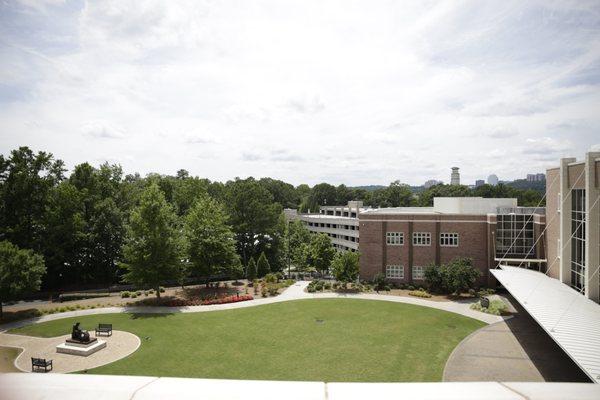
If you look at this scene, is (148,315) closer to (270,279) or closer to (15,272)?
(15,272)

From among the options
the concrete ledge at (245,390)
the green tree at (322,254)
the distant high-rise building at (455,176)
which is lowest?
the green tree at (322,254)

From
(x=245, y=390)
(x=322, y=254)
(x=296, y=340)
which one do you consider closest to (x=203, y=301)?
(x=296, y=340)

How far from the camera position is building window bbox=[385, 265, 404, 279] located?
3772 cm

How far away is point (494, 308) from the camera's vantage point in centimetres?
2759

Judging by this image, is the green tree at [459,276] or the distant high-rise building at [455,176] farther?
the distant high-rise building at [455,176]

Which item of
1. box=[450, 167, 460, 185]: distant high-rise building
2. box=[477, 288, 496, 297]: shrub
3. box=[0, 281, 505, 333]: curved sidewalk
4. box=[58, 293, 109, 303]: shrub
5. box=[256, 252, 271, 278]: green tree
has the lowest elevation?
box=[58, 293, 109, 303]: shrub

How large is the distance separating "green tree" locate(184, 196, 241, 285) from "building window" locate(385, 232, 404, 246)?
16.0 meters

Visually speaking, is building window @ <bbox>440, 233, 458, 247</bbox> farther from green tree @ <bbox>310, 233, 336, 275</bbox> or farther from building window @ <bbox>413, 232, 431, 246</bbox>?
green tree @ <bbox>310, 233, 336, 275</bbox>

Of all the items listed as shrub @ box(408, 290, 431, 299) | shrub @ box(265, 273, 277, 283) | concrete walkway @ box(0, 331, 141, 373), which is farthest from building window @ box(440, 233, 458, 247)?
concrete walkway @ box(0, 331, 141, 373)

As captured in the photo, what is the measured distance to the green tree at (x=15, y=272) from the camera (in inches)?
996

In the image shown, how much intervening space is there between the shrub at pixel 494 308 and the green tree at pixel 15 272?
Answer: 34018 millimetres

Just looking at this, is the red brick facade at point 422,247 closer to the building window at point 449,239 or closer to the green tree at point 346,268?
the building window at point 449,239

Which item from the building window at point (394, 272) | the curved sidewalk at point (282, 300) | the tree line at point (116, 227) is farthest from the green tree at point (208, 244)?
the building window at point (394, 272)

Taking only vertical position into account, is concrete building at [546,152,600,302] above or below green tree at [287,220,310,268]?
above
